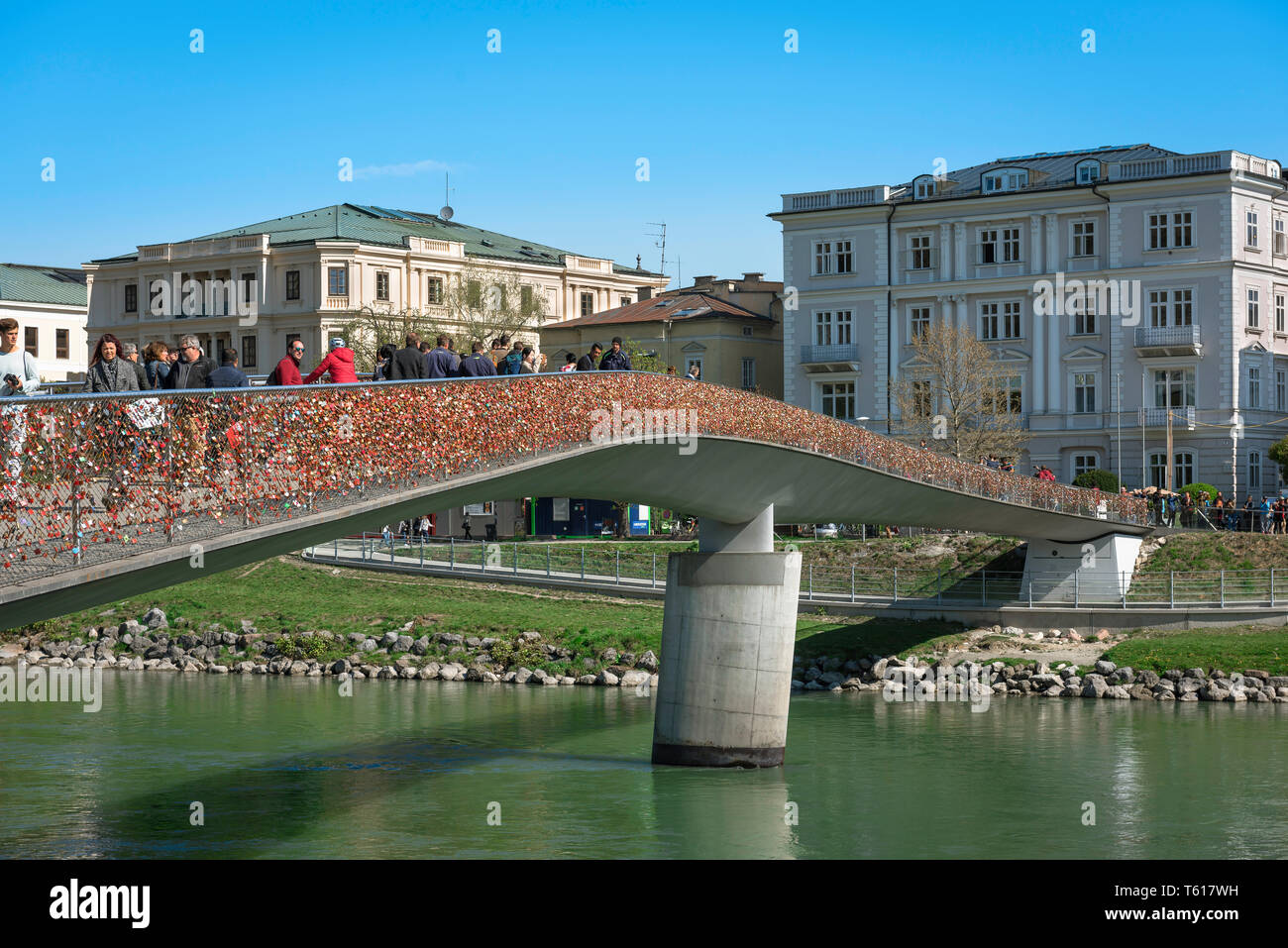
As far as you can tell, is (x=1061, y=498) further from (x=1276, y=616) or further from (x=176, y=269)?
(x=176, y=269)

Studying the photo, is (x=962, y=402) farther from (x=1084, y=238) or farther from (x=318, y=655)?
(x=318, y=655)

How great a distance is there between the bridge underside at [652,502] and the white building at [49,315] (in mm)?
61708

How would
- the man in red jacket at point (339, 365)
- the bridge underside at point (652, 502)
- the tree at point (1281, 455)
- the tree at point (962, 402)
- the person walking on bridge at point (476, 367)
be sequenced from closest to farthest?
the bridge underside at point (652, 502) < the man in red jacket at point (339, 365) < the person walking on bridge at point (476, 367) < the tree at point (1281, 455) < the tree at point (962, 402)

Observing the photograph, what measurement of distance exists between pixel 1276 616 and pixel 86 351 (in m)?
68.8

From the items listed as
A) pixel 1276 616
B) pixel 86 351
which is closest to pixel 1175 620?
pixel 1276 616

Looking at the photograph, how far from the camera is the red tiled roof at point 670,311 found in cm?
8250

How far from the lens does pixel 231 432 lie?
17.0 meters

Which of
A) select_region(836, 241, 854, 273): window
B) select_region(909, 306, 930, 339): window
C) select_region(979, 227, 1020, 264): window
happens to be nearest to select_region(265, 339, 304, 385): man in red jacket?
select_region(979, 227, 1020, 264): window

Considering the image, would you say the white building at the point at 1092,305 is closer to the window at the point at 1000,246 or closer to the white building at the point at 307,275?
the window at the point at 1000,246
